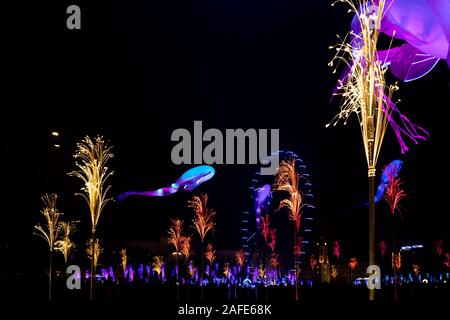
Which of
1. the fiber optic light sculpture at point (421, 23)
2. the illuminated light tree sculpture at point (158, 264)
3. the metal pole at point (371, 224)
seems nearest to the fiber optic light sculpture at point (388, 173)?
the fiber optic light sculpture at point (421, 23)

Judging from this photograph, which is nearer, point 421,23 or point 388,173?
point 421,23

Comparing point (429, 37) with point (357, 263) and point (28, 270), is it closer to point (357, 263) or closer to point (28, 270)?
point (28, 270)

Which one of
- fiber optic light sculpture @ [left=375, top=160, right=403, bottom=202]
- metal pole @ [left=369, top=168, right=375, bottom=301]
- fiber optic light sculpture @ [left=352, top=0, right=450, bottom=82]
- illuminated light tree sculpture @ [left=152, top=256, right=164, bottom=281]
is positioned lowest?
illuminated light tree sculpture @ [left=152, top=256, right=164, bottom=281]

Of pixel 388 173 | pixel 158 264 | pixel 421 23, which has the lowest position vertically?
pixel 158 264

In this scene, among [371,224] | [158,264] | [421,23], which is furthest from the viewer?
[158,264]

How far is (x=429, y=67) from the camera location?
679 inches

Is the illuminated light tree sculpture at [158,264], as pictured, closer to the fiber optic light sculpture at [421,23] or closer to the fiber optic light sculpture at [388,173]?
the fiber optic light sculpture at [388,173]

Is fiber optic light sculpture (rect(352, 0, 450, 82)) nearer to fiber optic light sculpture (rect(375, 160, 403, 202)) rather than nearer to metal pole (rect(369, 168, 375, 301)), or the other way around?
metal pole (rect(369, 168, 375, 301))

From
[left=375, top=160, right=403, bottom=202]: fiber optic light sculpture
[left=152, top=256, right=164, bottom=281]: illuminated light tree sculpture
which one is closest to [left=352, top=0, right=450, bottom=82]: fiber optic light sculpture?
[left=375, top=160, right=403, bottom=202]: fiber optic light sculpture

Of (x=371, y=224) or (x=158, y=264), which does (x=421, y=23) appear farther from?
(x=158, y=264)

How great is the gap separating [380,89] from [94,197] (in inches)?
498

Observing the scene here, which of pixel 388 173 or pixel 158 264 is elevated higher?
pixel 388 173

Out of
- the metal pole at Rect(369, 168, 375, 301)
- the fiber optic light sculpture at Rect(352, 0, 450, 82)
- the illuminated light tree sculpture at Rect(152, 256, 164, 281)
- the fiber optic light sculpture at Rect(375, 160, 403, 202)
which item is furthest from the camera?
the illuminated light tree sculpture at Rect(152, 256, 164, 281)

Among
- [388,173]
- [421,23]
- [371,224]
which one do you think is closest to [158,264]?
[388,173]
